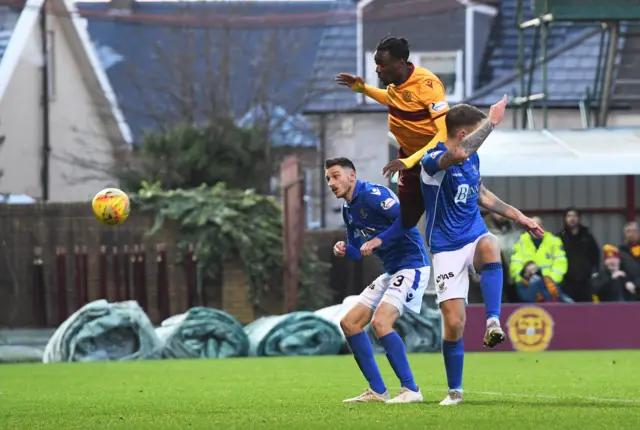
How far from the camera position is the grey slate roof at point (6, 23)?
34.9 meters

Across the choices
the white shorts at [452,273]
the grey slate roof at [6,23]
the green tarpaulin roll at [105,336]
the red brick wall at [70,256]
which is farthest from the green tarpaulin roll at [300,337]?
the grey slate roof at [6,23]

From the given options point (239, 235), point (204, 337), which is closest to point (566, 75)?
point (239, 235)

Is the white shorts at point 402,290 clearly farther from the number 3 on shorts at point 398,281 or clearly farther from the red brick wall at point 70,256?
the red brick wall at point 70,256

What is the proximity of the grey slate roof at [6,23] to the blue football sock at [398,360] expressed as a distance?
26.1 metres

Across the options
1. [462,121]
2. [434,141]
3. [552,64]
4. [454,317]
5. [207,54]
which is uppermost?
[207,54]

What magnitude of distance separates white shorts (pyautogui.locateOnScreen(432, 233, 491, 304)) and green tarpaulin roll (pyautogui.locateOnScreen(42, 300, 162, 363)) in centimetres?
963

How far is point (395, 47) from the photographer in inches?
404

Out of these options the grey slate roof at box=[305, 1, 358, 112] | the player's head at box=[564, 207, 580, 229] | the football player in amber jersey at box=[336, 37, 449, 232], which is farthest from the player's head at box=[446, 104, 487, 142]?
the grey slate roof at box=[305, 1, 358, 112]

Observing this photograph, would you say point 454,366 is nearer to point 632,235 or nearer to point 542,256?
point 542,256

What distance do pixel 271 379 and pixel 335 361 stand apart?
11.7ft

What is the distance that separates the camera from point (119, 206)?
13328mm

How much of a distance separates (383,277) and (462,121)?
4.58ft

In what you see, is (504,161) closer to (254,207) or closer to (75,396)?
(254,207)

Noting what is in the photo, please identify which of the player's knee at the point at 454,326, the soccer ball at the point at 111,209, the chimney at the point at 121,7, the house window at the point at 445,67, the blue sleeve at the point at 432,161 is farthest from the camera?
the chimney at the point at 121,7
